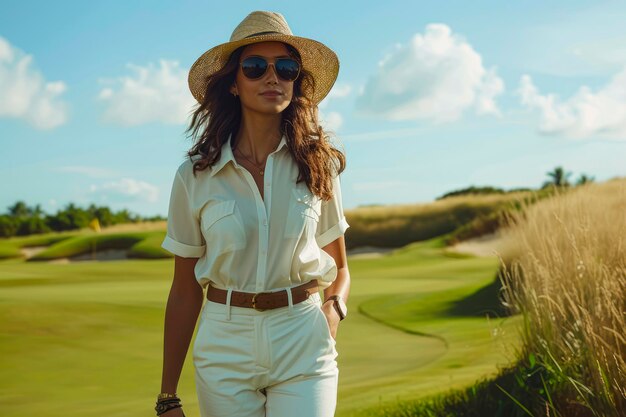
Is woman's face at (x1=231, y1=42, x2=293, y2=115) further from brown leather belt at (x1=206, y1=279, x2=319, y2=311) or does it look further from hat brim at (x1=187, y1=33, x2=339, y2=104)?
brown leather belt at (x1=206, y1=279, x2=319, y2=311)

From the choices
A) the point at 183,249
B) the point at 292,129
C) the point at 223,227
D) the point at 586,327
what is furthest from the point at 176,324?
the point at 586,327

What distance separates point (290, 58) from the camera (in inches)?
128

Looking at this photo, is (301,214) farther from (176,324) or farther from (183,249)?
(176,324)

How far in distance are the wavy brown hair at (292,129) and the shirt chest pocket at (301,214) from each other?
1.5 inches

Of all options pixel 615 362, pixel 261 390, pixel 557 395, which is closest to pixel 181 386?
pixel 557 395

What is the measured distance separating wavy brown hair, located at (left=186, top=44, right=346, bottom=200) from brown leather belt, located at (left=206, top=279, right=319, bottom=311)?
37 centimetres

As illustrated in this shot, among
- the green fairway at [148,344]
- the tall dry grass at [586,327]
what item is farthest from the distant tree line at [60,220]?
the tall dry grass at [586,327]

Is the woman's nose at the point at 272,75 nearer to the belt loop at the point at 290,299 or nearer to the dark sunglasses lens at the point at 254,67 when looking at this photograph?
the dark sunglasses lens at the point at 254,67

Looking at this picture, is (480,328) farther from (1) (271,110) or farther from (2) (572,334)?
(1) (271,110)

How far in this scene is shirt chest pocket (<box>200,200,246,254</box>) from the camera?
9.59 ft

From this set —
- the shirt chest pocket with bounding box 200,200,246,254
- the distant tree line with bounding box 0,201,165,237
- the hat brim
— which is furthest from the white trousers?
the distant tree line with bounding box 0,201,165,237

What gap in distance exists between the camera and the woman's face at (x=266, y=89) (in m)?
3.15

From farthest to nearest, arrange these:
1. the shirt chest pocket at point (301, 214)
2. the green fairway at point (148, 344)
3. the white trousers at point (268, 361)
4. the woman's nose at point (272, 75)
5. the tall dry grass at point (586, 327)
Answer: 1. the green fairway at point (148, 344)
2. the tall dry grass at point (586, 327)
3. the woman's nose at point (272, 75)
4. the shirt chest pocket at point (301, 214)
5. the white trousers at point (268, 361)

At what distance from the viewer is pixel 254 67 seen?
318cm
